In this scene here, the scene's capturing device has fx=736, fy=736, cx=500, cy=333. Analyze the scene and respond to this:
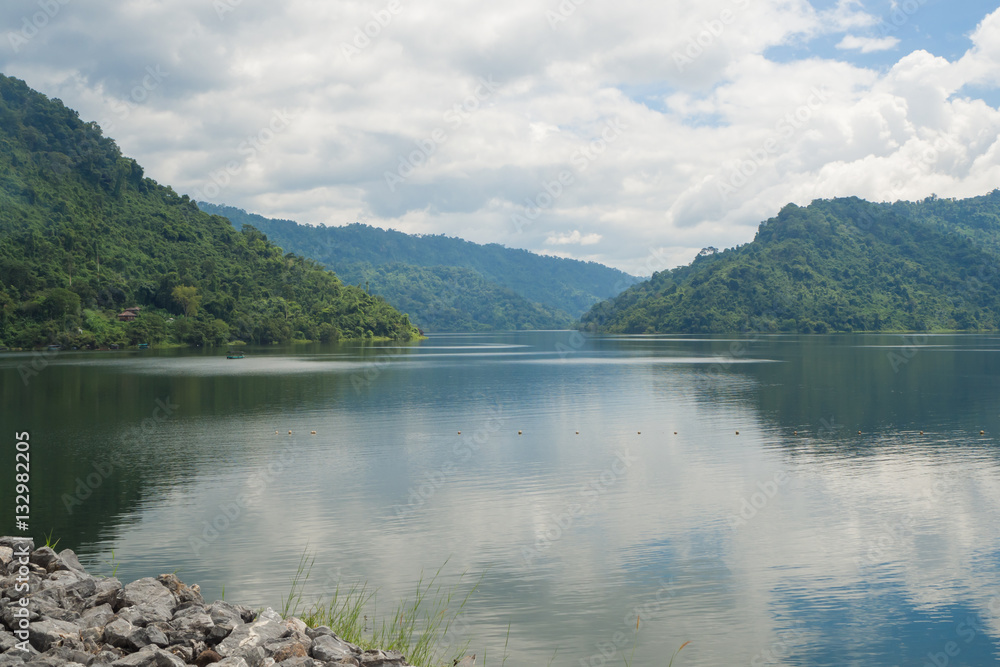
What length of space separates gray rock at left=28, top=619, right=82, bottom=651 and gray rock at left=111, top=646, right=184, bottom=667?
106 cm

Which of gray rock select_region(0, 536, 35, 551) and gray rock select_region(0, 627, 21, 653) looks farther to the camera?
gray rock select_region(0, 536, 35, 551)

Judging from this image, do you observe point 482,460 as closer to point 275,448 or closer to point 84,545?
point 275,448

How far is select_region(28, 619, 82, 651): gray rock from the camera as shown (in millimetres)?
9024

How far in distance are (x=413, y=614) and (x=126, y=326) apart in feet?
414

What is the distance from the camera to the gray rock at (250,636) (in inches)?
356

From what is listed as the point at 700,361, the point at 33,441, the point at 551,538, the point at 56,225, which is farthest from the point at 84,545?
the point at 56,225

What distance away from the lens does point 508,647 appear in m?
12.0
